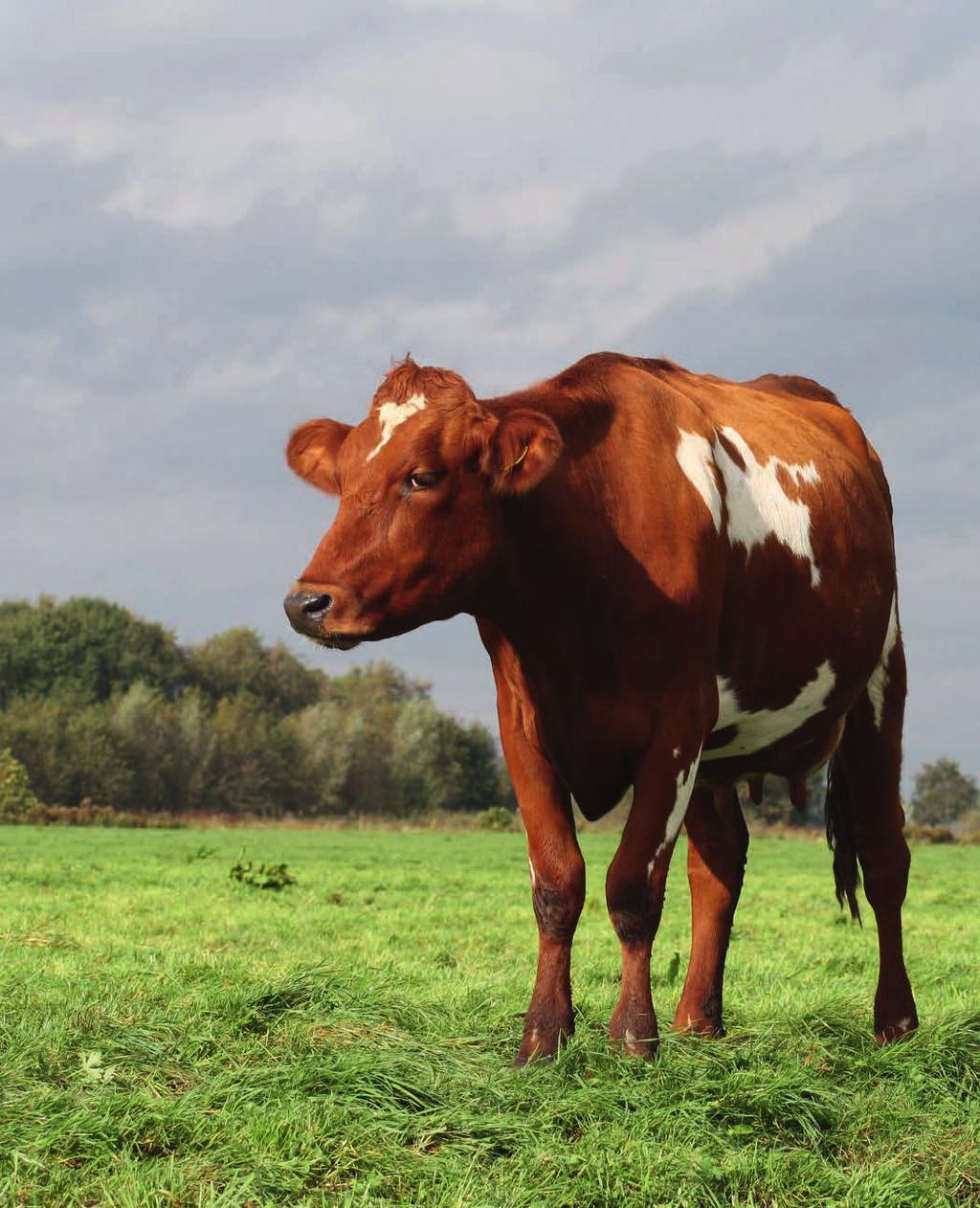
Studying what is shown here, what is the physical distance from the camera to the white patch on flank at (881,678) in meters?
9.00

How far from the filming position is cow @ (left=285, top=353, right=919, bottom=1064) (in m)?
6.17

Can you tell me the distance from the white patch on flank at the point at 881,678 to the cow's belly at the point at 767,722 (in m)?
0.96

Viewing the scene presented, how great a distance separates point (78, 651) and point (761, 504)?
8420cm

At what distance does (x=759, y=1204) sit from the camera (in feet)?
17.0

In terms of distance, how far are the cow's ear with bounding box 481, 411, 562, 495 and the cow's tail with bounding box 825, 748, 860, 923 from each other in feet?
12.7

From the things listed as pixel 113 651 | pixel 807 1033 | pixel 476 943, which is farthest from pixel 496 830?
pixel 807 1033

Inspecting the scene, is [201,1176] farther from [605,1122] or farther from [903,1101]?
[903,1101]

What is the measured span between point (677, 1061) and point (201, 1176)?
7.20 ft

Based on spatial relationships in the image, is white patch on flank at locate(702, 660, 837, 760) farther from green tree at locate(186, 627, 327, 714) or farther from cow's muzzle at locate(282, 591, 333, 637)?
green tree at locate(186, 627, 327, 714)

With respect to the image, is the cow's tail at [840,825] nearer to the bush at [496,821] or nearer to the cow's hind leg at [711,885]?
the cow's hind leg at [711,885]

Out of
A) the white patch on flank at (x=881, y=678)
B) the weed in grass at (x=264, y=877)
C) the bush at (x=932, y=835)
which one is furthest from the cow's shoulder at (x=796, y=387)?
the bush at (x=932, y=835)

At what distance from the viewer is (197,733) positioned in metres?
80.5

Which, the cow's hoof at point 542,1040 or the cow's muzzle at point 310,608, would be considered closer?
the cow's muzzle at point 310,608

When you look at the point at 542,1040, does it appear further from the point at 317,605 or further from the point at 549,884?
the point at 317,605
